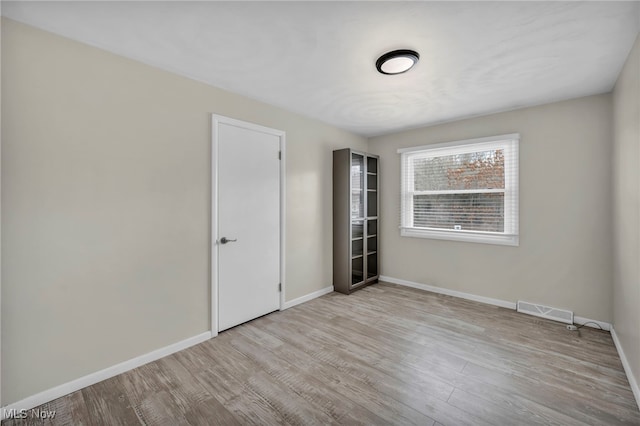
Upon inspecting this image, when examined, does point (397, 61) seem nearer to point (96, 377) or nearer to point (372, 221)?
point (372, 221)

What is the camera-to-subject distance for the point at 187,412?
71.9 inches

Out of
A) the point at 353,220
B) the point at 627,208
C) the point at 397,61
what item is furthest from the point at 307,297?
the point at 627,208

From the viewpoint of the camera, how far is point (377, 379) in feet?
7.03

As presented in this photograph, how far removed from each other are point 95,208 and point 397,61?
2.55 meters

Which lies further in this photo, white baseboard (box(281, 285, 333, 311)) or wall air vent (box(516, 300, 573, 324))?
white baseboard (box(281, 285, 333, 311))

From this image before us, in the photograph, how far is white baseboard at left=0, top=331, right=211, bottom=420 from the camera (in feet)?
6.03

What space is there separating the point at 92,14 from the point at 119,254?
5.36 ft

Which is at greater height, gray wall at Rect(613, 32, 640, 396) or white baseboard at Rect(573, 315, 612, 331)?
gray wall at Rect(613, 32, 640, 396)

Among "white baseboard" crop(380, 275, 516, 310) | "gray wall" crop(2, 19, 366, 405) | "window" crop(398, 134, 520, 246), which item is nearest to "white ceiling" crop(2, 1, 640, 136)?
"gray wall" crop(2, 19, 366, 405)

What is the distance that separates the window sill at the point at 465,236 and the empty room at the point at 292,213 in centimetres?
3

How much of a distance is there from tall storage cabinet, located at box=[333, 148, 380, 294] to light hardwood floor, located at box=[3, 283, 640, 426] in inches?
44.0

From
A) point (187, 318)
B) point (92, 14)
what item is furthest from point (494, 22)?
point (187, 318)
